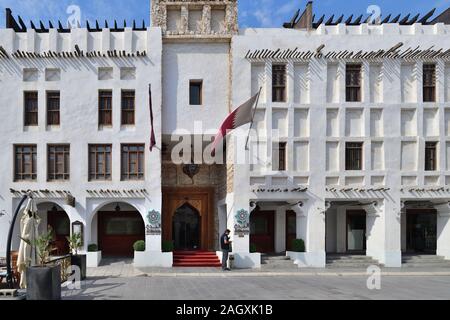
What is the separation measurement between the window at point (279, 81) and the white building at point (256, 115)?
50mm

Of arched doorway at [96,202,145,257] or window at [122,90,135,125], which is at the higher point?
window at [122,90,135,125]

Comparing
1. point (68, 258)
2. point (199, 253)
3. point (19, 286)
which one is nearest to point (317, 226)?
point (199, 253)

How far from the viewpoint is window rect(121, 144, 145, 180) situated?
21297 millimetres

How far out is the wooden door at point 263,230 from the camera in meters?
24.8

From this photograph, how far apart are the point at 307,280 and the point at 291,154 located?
633 cm

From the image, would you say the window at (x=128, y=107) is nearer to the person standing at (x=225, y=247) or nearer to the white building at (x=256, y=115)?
the white building at (x=256, y=115)

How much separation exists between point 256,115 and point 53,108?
33.3 feet

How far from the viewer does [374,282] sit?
16.6 metres

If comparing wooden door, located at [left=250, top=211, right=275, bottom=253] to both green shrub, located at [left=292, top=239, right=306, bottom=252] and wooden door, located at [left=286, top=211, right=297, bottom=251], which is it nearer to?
wooden door, located at [left=286, top=211, right=297, bottom=251]

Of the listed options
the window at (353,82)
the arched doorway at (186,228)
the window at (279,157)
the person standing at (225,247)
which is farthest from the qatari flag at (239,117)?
the arched doorway at (186,228)

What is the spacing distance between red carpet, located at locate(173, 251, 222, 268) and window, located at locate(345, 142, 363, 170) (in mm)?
7952

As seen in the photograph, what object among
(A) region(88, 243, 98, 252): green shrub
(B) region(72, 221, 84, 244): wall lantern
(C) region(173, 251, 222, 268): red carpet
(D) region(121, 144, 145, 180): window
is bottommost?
(C) region(173, 251, 222, 268): red carpet

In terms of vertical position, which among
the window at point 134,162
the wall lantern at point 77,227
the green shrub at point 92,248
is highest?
the window at point 134,162

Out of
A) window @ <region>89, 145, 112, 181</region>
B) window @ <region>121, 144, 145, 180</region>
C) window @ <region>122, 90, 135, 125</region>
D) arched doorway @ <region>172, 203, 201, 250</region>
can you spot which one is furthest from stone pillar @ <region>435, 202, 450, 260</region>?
window @ <region>89, 145, 112, 181</region>
